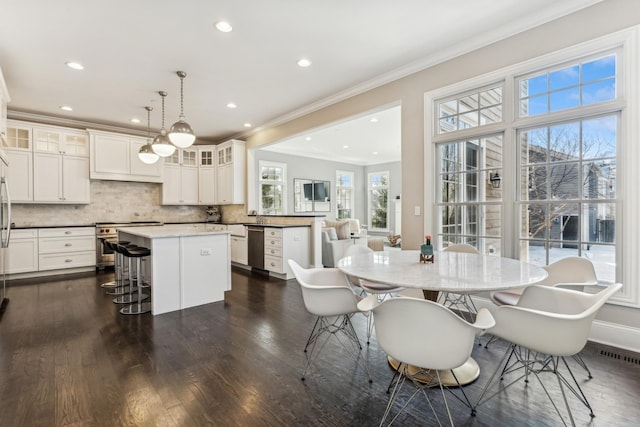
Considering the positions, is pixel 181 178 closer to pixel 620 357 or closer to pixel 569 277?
pixel 569 277

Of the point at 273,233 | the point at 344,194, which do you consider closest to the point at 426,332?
the point at 273,233

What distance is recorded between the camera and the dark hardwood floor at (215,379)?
1.73 metres

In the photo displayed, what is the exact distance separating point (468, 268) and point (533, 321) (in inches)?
23.7

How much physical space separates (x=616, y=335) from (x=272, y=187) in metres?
7.26

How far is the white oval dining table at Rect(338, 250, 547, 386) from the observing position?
1.65 meters

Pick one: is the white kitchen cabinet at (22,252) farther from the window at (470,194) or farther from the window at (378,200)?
the window at (378,200)

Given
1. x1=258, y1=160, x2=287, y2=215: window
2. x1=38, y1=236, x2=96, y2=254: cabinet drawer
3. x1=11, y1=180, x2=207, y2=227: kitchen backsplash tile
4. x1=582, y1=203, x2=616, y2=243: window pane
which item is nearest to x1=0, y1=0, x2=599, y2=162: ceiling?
x1=582, y1=203, x2=616, y2=243: window pane

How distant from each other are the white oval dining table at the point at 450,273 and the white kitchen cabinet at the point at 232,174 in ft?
16.0

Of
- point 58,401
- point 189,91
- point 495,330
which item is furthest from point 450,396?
point 189,91

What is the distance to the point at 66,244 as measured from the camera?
5.59m

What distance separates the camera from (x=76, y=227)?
18.7ft

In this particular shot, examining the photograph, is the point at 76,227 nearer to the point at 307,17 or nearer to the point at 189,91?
the point at 189,91

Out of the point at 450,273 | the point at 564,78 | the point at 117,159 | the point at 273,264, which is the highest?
the point at 564,78

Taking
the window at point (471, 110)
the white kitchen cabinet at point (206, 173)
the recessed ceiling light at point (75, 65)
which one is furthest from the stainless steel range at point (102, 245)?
the window at point (471, 110)
